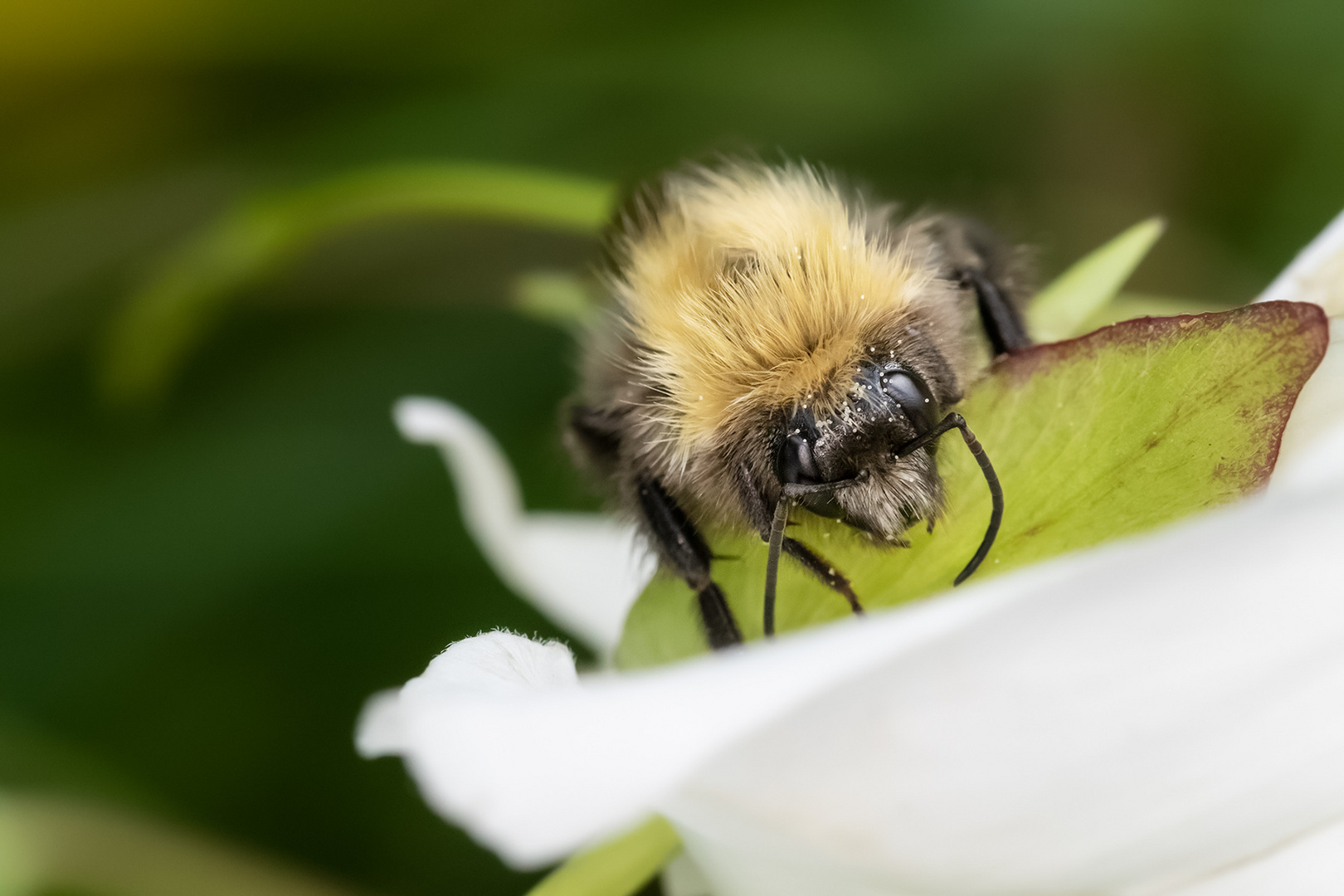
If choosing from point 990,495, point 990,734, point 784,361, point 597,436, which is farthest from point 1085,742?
point 597,436

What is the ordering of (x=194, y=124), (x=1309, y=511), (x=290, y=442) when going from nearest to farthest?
(x=1309, y=511) < (x=290, y=442) < (x=194, y=124)

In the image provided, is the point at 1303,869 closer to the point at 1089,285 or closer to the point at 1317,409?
the point at 1317,409

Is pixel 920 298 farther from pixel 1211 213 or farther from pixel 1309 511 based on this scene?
pixel 1211 213

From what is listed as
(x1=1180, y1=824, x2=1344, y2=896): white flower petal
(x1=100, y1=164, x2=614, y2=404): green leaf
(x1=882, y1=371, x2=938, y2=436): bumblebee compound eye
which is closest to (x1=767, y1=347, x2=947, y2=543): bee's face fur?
(x1=882, y1=371, x2=938, y2=436): bumblebee compound eye

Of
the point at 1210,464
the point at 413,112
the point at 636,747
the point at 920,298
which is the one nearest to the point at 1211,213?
the point at 413,112

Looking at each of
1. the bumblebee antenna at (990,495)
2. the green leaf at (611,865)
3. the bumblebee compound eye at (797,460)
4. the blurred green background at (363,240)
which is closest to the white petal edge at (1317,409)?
the bumblebee antenna at (990,495)

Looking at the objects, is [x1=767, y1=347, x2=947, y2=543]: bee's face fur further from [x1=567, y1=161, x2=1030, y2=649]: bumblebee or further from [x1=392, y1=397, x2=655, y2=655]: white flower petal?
[x1=392, y1=397, x2=655, y2=655]: white flower petal
